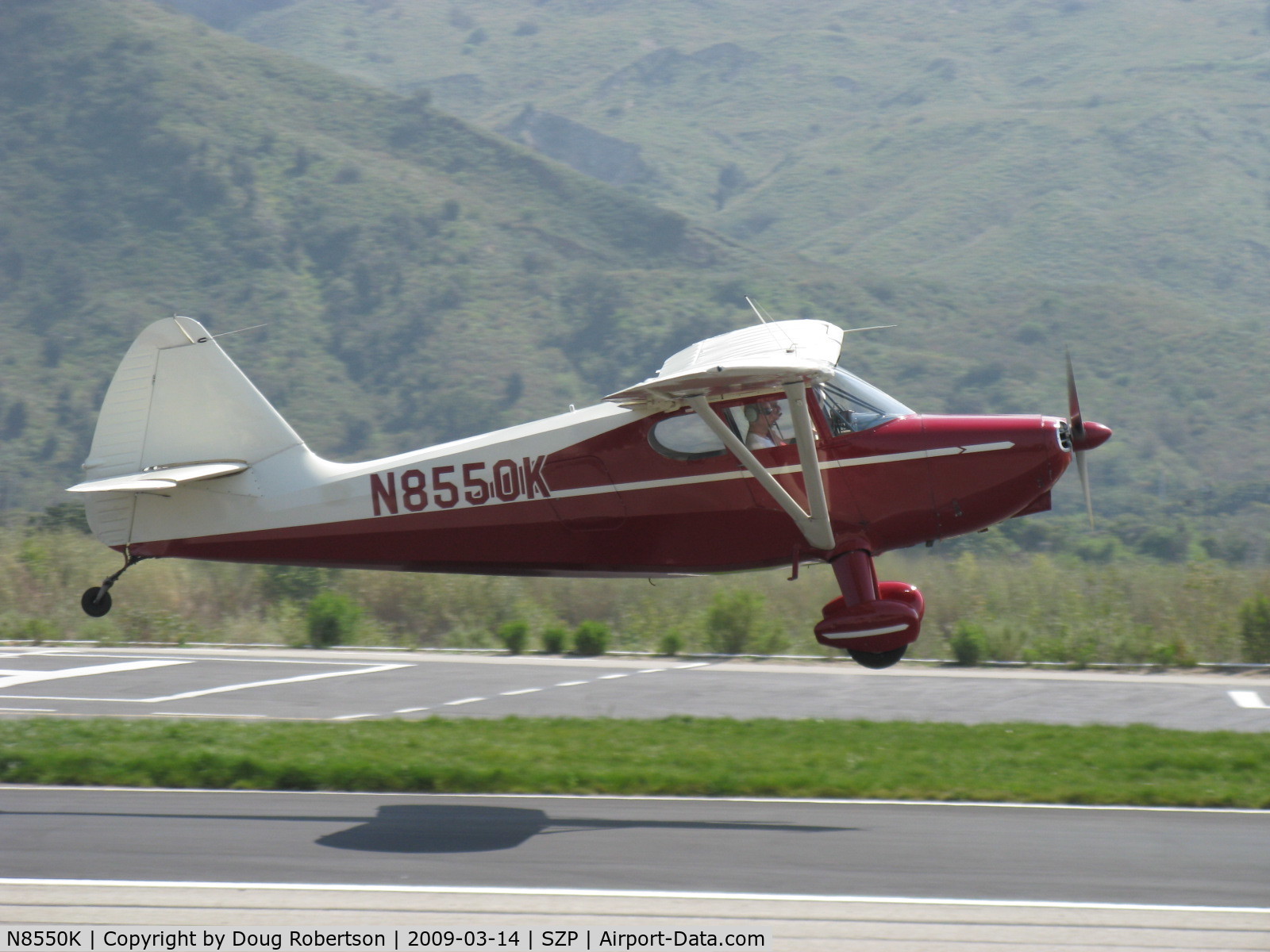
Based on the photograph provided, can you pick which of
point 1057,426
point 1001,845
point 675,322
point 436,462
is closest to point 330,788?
point 436,462

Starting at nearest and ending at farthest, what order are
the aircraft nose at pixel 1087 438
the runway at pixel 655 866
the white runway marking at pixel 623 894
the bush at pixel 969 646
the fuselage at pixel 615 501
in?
the runway at pixel 655 866 < the white runway marking at pixel 623 894 < the fuselage at pixel 615 501 < the aircraft nose at pixel 1087 438 < the bush at pixel 969 646

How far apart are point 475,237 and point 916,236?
3587cm

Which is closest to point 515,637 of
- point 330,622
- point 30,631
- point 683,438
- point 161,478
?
point 330,622

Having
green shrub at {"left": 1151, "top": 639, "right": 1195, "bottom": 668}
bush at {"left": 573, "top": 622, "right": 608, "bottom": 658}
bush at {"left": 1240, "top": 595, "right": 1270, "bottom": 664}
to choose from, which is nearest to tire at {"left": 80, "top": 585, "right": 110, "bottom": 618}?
bush at {"left": 573, "top": 622, "right": 608, "bottom": 658}

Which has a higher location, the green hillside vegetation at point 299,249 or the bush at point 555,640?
the green hillside vegetation at point 299,249

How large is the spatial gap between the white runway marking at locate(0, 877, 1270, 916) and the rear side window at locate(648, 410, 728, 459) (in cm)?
375

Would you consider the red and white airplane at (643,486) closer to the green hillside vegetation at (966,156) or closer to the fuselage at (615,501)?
the fuselage at (615,501)

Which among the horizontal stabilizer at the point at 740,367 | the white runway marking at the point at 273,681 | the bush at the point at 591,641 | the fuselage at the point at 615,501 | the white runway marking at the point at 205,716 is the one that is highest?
the horizontal stabilizer at the point at 740,367

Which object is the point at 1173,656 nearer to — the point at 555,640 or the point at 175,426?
the point at 555,640

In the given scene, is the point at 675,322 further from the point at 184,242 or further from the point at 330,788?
the point at 330,788

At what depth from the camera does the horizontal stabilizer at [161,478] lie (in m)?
11.2

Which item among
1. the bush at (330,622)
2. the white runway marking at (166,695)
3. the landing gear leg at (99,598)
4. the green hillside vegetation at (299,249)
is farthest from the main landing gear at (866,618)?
the green hillside vegetation at (299,249)

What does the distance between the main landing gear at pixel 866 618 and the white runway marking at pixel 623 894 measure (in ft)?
8.44

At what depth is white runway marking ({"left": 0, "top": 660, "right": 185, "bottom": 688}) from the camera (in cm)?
2066
